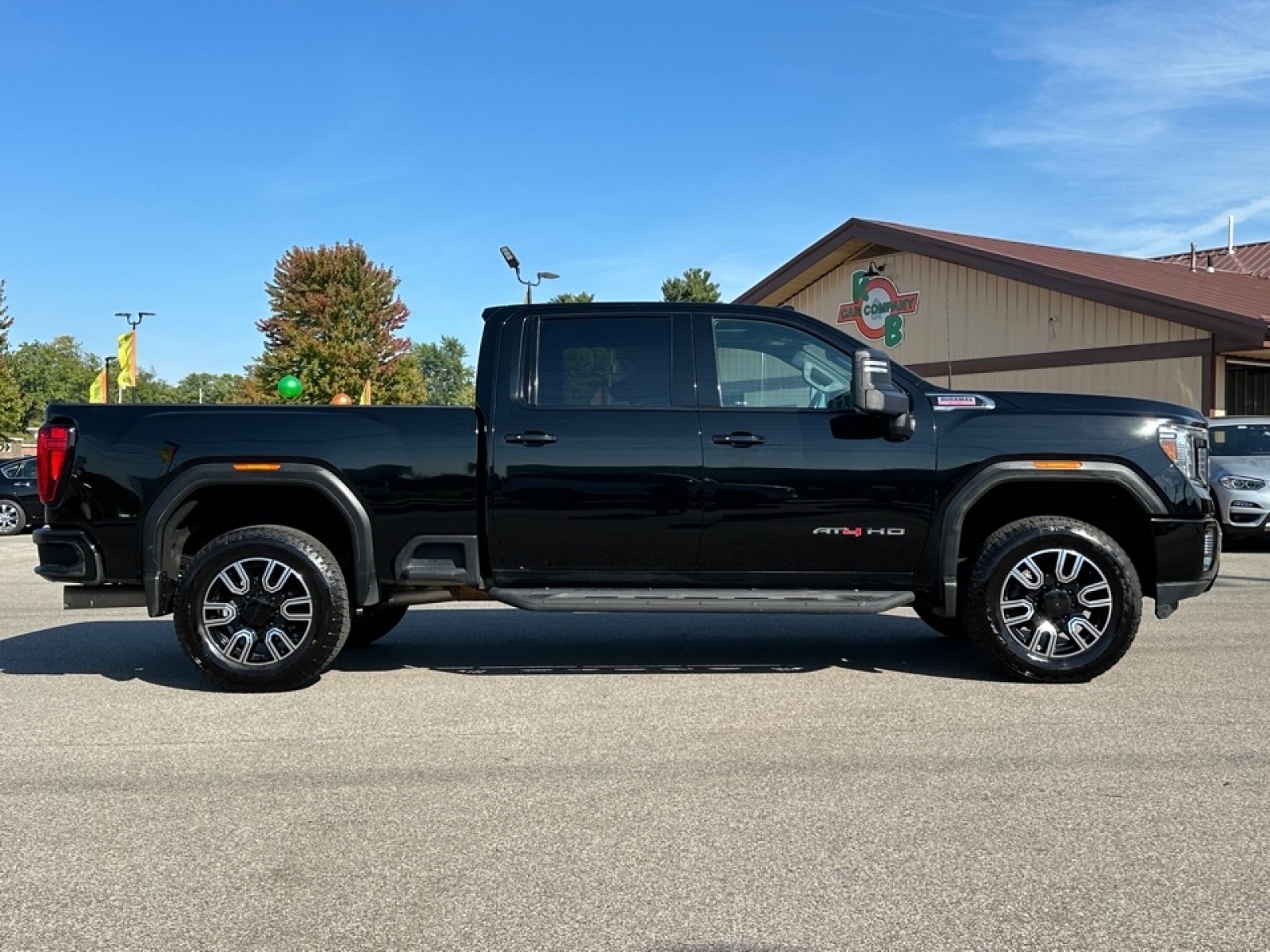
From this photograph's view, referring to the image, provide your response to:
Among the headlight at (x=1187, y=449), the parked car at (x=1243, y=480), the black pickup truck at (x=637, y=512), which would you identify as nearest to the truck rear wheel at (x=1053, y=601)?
the black pickup truck at (x=637, y=512)

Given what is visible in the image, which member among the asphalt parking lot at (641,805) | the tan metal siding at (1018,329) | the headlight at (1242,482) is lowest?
the asphalt parking lot at (641,805)

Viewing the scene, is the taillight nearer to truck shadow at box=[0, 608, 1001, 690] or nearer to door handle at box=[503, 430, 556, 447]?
truck shadow at box=[0, 608, 1001, 690]

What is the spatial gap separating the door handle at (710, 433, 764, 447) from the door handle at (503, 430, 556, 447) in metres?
0.86

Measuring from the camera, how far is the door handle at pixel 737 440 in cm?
593

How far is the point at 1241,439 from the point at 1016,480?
10.3 metres

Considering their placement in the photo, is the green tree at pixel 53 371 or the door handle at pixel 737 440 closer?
the door handle at pixel 737 440

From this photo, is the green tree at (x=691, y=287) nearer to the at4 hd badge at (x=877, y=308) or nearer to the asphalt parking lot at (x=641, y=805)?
the at4 hd badge at (x=877, y=308)

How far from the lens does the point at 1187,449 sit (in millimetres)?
6012

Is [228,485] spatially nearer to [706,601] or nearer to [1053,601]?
[706,601]

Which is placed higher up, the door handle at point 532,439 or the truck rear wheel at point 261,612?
the door handle at point 532,439

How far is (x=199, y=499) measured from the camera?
6.09m

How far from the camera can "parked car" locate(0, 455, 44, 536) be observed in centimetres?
1972

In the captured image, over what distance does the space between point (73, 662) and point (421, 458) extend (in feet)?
8.92

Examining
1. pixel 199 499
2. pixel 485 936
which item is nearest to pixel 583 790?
pixel 485 936
